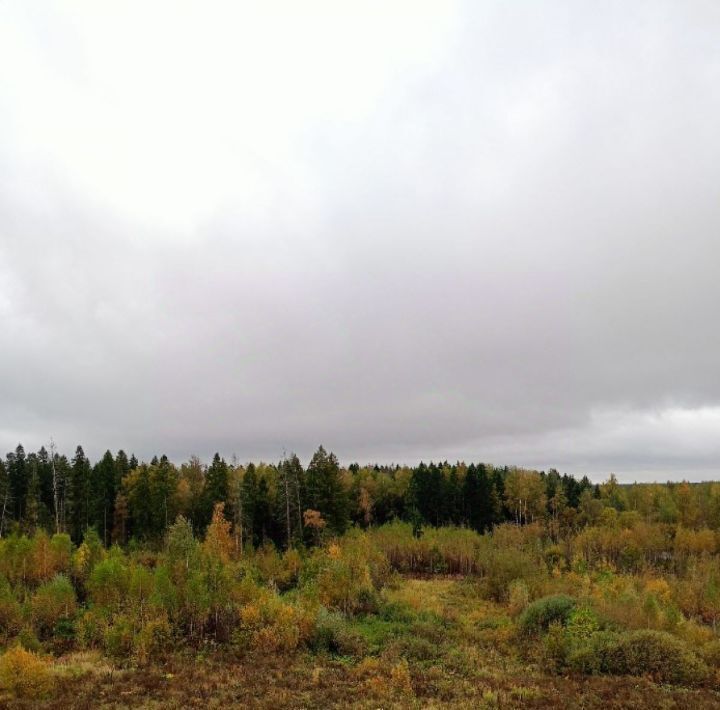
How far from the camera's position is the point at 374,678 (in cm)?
2142

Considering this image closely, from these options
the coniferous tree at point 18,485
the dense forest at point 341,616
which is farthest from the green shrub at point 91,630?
the coniferous tree at point 18,485

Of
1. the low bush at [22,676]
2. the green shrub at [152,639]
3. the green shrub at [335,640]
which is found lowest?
the green shrub at [335,640]

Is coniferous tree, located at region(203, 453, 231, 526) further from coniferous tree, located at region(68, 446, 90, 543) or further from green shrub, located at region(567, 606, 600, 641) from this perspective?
green shrub, located at region(567, 606, 600, 641)

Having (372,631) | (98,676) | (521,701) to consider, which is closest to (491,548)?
(372,631)

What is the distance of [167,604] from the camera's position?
2959 cm

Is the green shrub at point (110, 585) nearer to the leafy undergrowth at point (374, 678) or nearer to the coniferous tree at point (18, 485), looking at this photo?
the leafy undergrowth at point (374, 678)

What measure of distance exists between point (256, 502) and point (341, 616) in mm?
38209

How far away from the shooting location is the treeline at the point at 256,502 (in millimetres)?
65688

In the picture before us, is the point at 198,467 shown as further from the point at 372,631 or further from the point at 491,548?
the point at 372,631

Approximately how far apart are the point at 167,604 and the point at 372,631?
38.6 feet

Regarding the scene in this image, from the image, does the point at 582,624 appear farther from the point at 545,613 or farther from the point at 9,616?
the point at 9,616

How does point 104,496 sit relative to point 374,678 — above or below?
above

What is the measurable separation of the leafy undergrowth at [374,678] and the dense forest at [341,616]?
0.12 meters

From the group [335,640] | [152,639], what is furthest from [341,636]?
[152,639]
